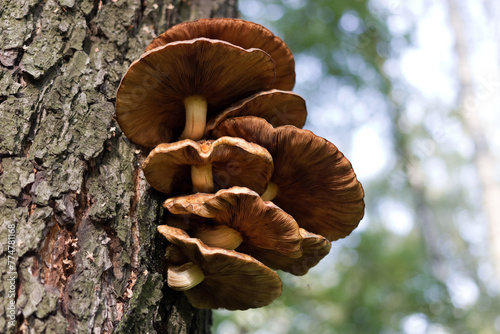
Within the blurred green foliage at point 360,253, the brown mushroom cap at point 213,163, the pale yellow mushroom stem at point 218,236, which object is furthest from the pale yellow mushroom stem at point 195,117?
the blurred green foliage at point 360,253

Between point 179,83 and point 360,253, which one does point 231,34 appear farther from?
point 360,253

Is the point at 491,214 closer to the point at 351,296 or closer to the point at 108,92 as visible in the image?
the point at 351,296

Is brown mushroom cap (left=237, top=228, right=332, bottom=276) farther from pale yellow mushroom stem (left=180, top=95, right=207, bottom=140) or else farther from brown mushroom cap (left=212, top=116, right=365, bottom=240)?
pale yellow mushroom stem (left=180, top=95, right=207, bottom=140)

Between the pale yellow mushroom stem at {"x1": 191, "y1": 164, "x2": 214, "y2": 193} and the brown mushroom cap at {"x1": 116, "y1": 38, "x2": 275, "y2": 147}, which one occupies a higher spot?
the brown mushroom cap at {"x1": 116, "y1": 38, "x2": 275, "y2": 147}

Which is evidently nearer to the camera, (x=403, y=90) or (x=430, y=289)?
(x=430, y=289)

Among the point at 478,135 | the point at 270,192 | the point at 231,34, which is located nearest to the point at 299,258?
the point at 270,192

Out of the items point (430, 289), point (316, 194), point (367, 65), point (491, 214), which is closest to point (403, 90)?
point (367, 65)

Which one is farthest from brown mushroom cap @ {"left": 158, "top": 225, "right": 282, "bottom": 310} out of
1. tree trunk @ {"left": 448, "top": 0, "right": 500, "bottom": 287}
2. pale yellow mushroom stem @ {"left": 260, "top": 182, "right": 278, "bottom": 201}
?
tree trunk @ {"left": 448, "top": 0, "right": 500, "bottom": 287}
